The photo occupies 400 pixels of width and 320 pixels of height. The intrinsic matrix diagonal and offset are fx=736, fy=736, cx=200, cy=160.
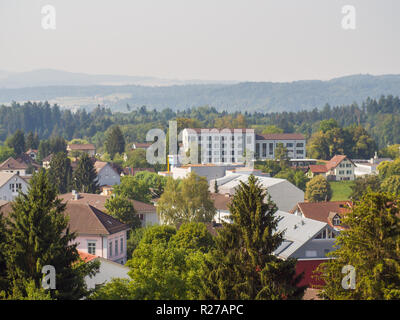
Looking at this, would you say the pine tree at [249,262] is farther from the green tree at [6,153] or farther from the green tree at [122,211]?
the green tree at [6,153]

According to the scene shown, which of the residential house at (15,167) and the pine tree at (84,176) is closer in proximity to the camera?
the pine tree at (84,176)

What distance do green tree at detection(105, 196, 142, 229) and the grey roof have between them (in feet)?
27.4

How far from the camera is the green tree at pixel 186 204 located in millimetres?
42000

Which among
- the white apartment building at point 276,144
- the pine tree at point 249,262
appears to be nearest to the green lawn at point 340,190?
the white apartment building at point 276,144

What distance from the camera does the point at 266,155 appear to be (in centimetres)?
9288

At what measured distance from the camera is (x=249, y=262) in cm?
1466

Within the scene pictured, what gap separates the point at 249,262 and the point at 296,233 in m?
17.1

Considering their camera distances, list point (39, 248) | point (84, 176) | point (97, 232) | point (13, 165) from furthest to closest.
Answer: point (13, 165) → point (84, 176) → point (97, 232) → point (39, 248)

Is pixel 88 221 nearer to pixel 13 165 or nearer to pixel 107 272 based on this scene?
pixel 107 272

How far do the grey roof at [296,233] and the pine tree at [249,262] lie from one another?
1313cm

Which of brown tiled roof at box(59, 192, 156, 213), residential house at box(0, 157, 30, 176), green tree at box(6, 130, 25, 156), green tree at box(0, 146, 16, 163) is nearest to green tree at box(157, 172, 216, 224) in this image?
brown tiled roof at box(59, 192, 156, 213)

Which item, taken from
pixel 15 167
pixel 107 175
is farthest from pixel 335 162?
pixel 15 167
